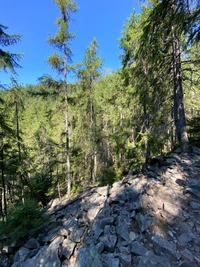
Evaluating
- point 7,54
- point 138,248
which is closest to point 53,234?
point 138,248

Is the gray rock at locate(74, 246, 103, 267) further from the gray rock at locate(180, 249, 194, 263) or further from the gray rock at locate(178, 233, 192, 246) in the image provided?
the gray rock at locate(178, 233, 192, 246)

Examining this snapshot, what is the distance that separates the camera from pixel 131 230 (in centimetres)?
424

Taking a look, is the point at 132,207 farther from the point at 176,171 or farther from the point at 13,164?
the point at 13,164

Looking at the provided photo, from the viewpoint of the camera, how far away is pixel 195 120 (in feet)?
34.2

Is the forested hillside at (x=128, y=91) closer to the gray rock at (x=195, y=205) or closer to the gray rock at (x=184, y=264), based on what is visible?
the gray rock at (x=195, y=205)

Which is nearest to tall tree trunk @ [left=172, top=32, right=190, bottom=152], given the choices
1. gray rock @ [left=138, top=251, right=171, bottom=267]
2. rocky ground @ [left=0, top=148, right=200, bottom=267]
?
rocky ground @ [left=0, top=148, right=200, bottom=267]

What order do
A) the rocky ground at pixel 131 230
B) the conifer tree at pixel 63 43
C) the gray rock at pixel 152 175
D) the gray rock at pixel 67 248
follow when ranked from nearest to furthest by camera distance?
the rocky ground at pixel 131 230, the gray rock at pixel 67 248, the gray rock at pixel 152 175, the conifer tree at pixel 63 43

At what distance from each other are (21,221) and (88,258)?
2.83m

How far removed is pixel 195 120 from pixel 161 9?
822cm

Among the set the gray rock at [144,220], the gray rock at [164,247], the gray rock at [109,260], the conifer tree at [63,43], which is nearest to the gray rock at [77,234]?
the gray rock at [109,260]

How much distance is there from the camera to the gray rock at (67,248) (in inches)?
167

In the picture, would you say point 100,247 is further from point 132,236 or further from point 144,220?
point 144,220

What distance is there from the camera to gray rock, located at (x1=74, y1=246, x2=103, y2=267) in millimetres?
3613

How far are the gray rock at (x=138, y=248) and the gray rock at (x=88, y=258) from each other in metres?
0.82
